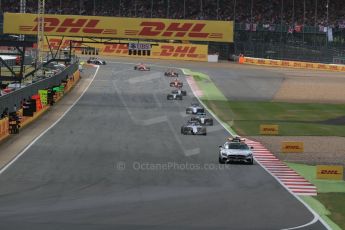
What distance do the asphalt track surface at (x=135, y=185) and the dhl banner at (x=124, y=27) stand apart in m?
42.6

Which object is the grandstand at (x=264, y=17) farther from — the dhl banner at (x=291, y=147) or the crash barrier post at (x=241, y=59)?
the dhl banner at (x=291, y=147)

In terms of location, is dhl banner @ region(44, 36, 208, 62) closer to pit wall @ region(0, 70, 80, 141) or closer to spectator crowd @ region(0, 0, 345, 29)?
spectator crowd @ region(0, 0, 345, 29)

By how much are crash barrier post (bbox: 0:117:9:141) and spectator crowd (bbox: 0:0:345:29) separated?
84405mm

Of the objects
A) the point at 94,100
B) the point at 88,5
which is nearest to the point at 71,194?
the point at 94,100

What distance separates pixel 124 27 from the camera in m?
94.8

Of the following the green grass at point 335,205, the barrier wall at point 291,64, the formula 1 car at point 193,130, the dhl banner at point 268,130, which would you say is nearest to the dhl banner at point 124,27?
the barrier wall at point 291,64

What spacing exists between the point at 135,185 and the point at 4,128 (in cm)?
1667

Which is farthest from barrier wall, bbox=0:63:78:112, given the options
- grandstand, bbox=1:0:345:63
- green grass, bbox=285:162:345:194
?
grandstand, bbox=1:0:345:63

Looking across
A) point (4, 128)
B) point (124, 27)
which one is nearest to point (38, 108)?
point (4, 128)

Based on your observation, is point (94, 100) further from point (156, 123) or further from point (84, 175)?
point (84, 175)

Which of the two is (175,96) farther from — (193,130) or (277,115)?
(193,130)

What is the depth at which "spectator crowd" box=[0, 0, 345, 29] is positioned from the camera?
126m

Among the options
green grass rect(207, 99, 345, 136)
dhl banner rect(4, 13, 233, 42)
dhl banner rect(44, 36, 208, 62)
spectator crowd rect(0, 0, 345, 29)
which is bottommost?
green grass rect(207, 99, 345, 136)

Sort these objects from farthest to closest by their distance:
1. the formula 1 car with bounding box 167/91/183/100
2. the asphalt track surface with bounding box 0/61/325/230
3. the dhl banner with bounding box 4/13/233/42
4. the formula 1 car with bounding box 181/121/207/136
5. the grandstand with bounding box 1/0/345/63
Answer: the grandstand with bounding box 1/0/345/63 < the dhl banner with bounding box 4/13/233/42 < the formula 1 car with bounding box 167/91/183/100 < the formula 1 car with bounding box 181/121/207/136 < the asphalt track surface with bounding box 0/61/325/230
